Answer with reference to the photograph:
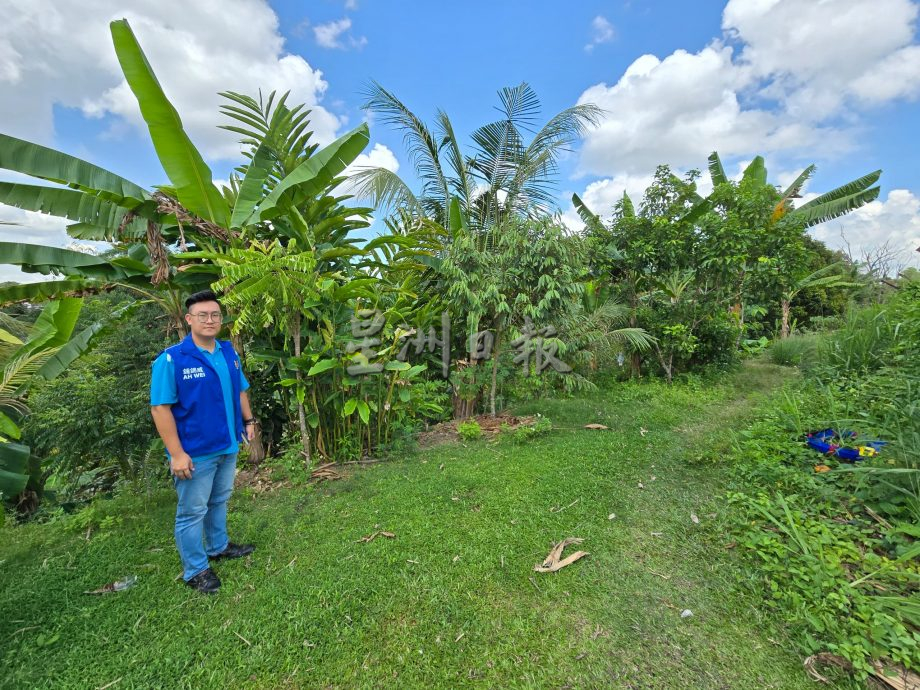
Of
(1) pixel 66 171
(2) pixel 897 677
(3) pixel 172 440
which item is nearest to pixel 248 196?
(1) pixel 66 171

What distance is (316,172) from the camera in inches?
146

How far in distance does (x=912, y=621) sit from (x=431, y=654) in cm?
222

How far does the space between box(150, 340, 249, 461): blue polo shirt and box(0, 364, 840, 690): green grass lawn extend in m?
0.92

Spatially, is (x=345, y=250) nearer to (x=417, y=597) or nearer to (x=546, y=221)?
(x=546, y=221)

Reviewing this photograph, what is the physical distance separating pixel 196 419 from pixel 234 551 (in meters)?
1.07

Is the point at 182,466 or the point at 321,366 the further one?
the point at 321,366

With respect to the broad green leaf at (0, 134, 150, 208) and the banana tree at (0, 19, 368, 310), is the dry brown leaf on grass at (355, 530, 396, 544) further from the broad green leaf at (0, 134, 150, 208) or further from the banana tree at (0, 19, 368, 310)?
the broad green leaf at (0, 134, 150, 208)

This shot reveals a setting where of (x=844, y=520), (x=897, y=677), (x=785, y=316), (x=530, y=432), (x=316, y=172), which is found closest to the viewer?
(x=897, y=677)

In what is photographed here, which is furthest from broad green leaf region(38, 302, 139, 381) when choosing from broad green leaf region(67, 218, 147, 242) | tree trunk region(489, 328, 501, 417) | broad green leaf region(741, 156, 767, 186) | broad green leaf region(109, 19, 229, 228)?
broad green leaf region(741, 156, 767, 186)

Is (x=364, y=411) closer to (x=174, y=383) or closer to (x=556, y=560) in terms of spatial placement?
(x=174, y=383)

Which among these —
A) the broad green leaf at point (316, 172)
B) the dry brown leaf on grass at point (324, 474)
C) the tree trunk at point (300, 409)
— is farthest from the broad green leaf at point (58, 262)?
the dry brown leaf on grass at point (324, 474)

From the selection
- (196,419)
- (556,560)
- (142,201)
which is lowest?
(556,560)

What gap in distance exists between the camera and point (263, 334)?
3.90 meters

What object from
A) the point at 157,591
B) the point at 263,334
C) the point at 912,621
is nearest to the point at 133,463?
the point at 263,334
